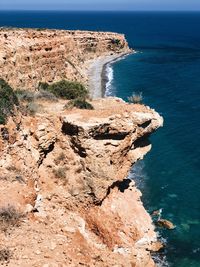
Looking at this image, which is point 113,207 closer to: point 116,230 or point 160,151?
point 116,230

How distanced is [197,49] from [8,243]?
12356 centimetres

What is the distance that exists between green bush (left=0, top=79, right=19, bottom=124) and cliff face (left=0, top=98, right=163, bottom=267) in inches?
20.7

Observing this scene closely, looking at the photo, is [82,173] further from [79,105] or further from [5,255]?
[5,255]

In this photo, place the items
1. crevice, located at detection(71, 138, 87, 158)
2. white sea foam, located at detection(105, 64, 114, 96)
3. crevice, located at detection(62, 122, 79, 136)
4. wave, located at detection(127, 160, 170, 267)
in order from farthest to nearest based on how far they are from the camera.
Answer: white sea foam, located at detection(105, 64, 114, 96) < wave, located at detection(127, 160, 170, 267) < crevice, located at detection(71, 138, 87, 158) < crevice, located at detection(62, 122, 79, 136)

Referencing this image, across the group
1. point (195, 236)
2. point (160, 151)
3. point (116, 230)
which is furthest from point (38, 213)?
point (160, 151)

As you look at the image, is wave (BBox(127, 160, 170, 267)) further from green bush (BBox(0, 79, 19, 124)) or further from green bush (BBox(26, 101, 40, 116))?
green bush (BBox(0, 79, 19, 124))

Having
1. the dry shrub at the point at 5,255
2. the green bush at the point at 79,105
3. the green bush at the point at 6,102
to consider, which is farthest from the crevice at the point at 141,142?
the dry shrub at the point at 5,255

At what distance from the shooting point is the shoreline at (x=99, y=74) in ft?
240

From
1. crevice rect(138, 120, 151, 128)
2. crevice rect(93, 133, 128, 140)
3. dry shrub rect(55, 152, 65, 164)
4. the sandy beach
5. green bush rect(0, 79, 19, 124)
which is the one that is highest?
green bush rect(0, 79, 19, 124)

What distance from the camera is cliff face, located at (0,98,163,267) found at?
21891 millimetres

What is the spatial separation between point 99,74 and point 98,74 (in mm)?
252

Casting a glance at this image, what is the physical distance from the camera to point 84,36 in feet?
374

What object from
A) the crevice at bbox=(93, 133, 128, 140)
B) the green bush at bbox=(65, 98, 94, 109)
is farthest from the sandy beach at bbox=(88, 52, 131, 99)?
the crevice at bbox=(93, 133, 128, 140)

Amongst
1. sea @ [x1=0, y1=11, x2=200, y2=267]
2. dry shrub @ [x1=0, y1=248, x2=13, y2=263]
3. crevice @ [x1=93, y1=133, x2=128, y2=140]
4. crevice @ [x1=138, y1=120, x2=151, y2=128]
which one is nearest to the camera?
dry shrub @ [x1=0, y1=248, x2=13, y2=263]
